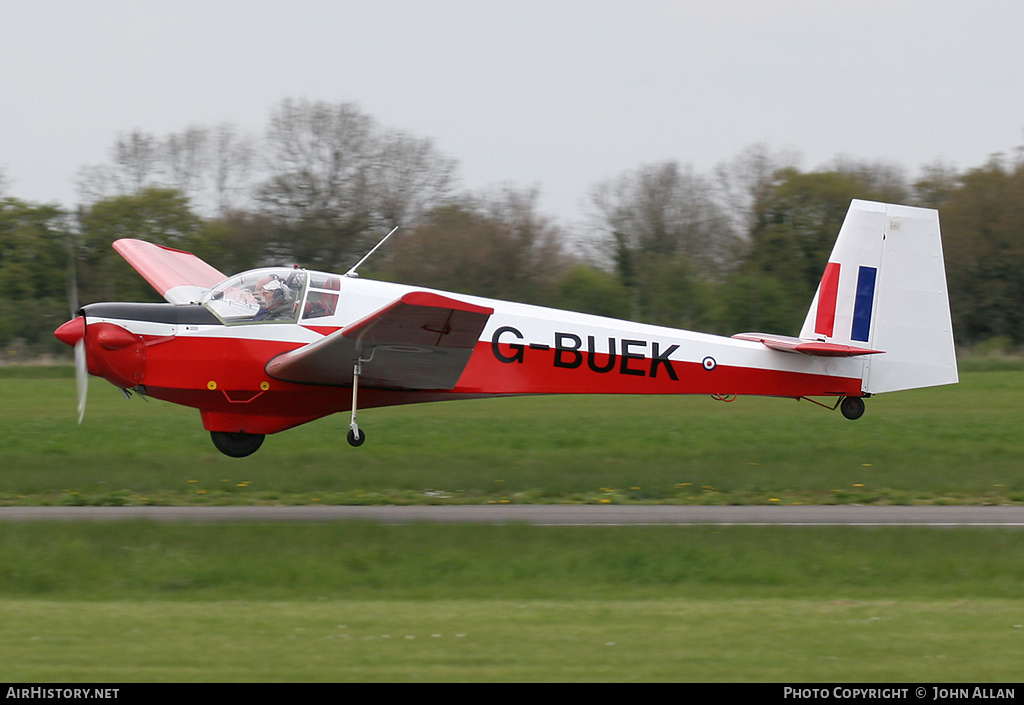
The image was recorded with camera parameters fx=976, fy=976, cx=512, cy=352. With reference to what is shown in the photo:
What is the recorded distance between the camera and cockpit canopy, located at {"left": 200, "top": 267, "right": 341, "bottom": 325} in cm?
1210

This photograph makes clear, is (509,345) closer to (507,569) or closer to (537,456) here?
(537,456)

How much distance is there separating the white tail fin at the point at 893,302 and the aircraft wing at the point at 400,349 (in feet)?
17.2

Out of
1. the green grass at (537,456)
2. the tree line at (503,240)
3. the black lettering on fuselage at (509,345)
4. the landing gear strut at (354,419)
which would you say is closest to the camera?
the landing gear strut at (354,419)

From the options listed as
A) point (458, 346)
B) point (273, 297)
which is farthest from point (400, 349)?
point (273, 297)

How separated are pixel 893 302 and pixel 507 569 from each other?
25.4 feet

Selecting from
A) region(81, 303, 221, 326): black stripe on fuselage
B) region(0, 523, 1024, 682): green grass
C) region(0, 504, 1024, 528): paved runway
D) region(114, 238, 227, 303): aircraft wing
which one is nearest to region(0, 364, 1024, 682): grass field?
region(0, 523, 1024, 682): green grass

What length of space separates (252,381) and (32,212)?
26297 mm

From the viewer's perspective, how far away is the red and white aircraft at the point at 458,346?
1168 centimetres

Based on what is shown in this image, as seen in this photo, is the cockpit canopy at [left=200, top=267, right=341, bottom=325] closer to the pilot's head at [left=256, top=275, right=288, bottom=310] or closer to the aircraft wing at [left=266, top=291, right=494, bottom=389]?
the pilot's head at [left=256, top=275, right=288, bottom=310]

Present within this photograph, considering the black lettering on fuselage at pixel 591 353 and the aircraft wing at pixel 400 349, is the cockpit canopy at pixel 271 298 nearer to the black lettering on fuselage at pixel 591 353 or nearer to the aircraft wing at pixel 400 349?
the aircraft wing at pixel 400 349

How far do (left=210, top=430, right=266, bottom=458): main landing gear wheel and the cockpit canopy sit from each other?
1862mm

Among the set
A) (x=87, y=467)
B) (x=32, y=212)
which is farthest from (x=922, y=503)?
(x=32, y=212)

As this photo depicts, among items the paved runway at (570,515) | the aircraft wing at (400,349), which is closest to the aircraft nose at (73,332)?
the paved runway at (570,515)
